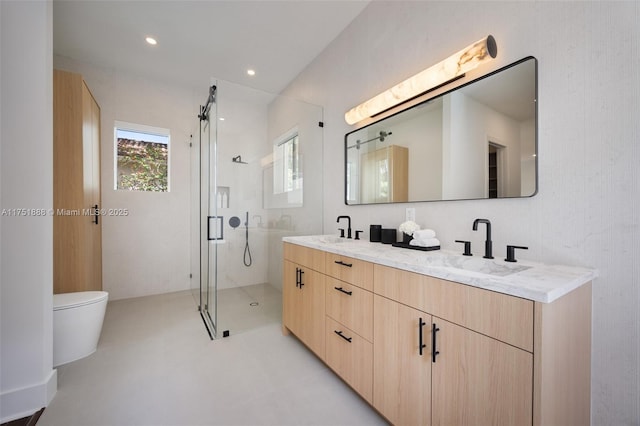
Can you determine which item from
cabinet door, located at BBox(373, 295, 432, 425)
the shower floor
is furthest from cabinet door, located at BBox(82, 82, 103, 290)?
cabinet door, located at BBox(373, 295, 432, 425)

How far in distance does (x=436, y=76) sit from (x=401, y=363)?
1.61 metres

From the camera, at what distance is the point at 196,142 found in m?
3.30

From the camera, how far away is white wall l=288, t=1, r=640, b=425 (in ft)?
3.20

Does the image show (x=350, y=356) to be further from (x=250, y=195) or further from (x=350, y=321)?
(x=250, y=195)

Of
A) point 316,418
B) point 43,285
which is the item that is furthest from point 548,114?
point 43,285

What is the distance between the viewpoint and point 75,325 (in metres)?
1.86

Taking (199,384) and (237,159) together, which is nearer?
(199,384)

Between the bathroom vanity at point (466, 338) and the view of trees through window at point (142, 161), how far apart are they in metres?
3.05

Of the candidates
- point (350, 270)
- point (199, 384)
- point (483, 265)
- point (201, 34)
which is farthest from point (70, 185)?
point (483, 265)

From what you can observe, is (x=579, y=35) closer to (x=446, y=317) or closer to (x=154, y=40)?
(x=446, y=317)

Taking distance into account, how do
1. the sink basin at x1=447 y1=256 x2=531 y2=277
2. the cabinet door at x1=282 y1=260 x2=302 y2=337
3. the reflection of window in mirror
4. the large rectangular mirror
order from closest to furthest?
the sink basin at x1=447 y1=256 x2=531 y2=277 < the large rectangular mirror < the reflection of window in mirror < the cabinet door at x1=282 y1=260 x2=302 y2=337

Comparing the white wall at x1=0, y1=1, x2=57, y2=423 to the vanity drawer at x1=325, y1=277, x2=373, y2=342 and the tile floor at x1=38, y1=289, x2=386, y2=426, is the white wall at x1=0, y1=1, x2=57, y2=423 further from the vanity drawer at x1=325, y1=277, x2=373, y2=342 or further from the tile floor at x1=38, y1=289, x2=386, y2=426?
the vanity drawer at x1=325, y1=277, x2=373, y2=342

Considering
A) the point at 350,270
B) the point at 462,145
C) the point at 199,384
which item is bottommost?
the point at 199,384

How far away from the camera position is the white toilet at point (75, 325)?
5.90ft
